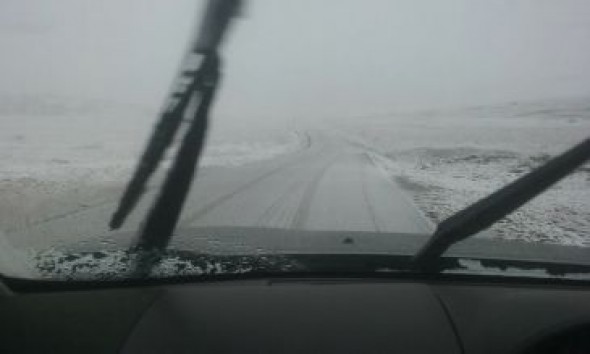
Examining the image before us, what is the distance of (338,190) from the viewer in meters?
7.18

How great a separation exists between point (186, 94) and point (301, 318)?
105cm

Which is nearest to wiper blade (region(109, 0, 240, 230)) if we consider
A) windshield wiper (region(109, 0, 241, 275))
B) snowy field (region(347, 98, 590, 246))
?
windshield wiper (region(109, 0, 241, 275))

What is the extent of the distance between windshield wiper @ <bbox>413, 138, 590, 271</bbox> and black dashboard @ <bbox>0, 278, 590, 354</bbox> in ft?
0.51

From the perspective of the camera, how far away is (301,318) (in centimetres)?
269

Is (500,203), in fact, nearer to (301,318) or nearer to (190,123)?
(301,318)

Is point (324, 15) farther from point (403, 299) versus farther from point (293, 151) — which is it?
point (293, 151)

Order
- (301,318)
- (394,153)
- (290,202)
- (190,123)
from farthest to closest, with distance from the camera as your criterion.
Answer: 1. (394,153)
2. (290,202)
3. (190,123)
4. (301,318)

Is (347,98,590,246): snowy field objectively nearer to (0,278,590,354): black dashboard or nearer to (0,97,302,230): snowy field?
(0,278,590,354): black dashboard

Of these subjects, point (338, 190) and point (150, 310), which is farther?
point (338, 190)

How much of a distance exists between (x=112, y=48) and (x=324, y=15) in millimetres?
1172

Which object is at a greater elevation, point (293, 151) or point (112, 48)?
point (112, 48)

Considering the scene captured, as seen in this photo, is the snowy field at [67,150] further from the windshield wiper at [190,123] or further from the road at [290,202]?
the road at [290,202]

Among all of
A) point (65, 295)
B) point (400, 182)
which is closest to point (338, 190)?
point (400, 182)

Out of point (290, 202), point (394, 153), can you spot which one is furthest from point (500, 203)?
point (394, 153)
